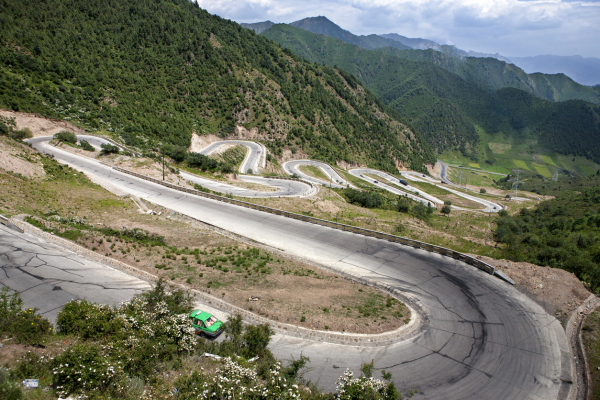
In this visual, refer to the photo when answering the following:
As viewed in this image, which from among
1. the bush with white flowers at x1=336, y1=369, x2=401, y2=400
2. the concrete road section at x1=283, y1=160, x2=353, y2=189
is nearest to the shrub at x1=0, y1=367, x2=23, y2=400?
→ the bush with white flowers at x1=336, y1=369, x2=401, y2=400

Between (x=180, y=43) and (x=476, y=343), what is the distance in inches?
4393

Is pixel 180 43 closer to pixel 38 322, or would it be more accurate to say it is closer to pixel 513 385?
pixel 38 322

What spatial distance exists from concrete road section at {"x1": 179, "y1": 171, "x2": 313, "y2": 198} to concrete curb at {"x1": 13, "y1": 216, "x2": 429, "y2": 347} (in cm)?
2468

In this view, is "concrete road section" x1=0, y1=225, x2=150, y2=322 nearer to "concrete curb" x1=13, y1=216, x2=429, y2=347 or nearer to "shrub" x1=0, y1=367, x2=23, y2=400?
"concrete curb" x1=13, y1=216, x2=429, y2=347

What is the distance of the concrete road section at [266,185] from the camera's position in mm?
48250

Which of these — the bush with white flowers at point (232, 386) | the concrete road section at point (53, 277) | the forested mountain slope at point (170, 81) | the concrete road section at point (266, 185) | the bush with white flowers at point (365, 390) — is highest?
the forested mountain slope at point (170, 81)

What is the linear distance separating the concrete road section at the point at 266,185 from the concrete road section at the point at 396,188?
39.2 m

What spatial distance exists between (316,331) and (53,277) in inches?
664

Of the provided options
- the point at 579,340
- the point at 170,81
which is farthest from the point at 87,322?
the point at 170,81

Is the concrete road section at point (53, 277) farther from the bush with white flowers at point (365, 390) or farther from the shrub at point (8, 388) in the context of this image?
the bush with white flowers at point (365, 390)

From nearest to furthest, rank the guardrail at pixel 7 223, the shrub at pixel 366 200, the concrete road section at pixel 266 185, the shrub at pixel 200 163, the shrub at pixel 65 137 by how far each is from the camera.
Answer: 1. the guardrail at pixel 7 223
2. the concrete road section at pixel 266 185
3. the shrub at pixel 366 200
4. the shrub at pixel 65 137
5. the shrub at pixel 200 163

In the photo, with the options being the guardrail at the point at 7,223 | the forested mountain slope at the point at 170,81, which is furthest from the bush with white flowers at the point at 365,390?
the forested mountain slope at the point at 170,81

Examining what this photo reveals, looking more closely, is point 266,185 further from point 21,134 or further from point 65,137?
point 21,134

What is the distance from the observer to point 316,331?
17.3 metres
